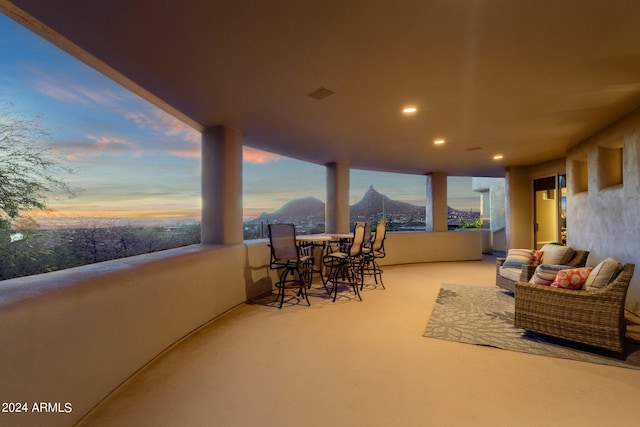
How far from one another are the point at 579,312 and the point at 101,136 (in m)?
5.41

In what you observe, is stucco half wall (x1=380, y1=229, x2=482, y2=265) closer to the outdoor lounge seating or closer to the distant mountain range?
the distant mountain range

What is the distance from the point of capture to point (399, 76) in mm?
2637

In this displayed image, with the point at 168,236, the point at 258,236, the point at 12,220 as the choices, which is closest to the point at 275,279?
the point at 258,236

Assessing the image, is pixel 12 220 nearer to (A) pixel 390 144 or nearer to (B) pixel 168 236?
(B) pixel 168 236

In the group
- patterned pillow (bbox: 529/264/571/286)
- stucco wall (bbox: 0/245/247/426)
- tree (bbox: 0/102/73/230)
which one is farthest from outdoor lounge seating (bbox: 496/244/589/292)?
tree (bbox: 0/102/73/230)

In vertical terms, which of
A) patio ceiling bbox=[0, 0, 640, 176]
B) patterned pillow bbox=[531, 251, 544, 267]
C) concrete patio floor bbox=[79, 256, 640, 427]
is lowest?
concrete patio floor bbox=[79, 256, 640, 427]

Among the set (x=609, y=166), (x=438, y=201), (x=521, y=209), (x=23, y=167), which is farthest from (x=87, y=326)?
(x=521, y=209)

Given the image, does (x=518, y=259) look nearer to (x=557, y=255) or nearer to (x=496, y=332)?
(x=557, y=255)

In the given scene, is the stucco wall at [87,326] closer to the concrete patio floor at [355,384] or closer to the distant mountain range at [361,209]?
the concrete patio floor at [355,384]

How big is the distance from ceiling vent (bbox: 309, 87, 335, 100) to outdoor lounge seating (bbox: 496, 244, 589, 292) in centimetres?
355

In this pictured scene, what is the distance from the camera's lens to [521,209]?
7.95 meters

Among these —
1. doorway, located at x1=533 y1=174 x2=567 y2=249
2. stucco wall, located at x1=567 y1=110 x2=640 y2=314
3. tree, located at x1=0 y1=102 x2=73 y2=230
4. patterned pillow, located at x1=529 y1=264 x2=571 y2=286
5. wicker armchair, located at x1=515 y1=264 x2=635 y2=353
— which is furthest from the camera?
doorway, located at x1=533 y1=174 x2=567 y2=249

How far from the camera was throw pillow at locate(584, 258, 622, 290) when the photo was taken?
2730 millimetres

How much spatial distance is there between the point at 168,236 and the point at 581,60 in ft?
15.4
